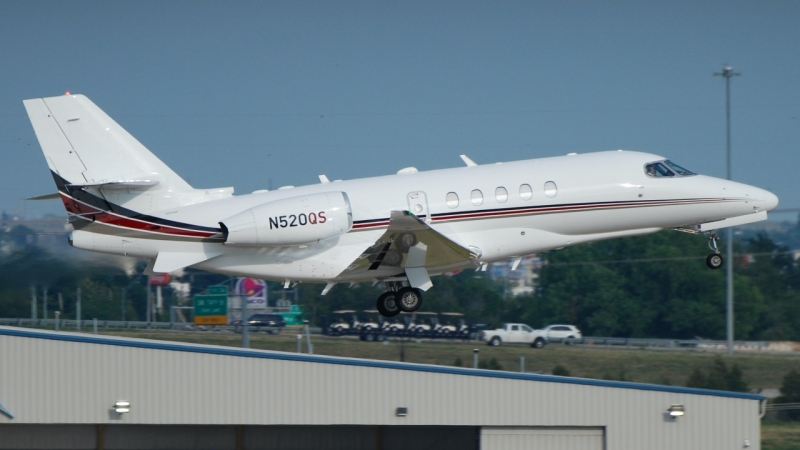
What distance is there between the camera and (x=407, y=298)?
71.6ft

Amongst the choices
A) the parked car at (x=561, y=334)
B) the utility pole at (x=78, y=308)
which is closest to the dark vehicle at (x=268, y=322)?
the utility pole at (x=78, y=308)

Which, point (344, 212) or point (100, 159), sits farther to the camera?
point (100, 159)

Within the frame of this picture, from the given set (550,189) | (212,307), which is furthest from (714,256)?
(212,307)

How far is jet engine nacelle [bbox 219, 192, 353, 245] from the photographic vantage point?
1962 cm

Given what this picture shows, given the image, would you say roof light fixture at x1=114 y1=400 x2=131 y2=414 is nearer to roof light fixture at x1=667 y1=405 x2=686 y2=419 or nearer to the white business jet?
the white business jet

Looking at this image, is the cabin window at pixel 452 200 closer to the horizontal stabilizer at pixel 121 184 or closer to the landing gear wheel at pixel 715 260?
the horizontal stabilizer at pixel 121 184

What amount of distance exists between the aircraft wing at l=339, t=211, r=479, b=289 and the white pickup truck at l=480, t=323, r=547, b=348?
27672 mm

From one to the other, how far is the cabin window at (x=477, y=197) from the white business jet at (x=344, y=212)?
0.09 feet

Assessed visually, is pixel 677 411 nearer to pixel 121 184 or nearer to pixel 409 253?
pixel 409 253

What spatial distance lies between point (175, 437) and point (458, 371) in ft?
20.9

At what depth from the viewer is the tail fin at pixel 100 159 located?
20250 millimetres

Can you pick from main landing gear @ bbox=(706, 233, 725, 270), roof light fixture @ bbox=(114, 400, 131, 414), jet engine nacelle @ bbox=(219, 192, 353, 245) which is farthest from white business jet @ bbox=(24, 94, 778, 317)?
roof light fixture @ bbox=(114, 400, 131, 414)

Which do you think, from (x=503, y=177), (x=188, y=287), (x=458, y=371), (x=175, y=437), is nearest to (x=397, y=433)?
(x=458, y=371)

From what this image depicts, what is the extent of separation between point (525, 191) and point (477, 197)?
1073mm
